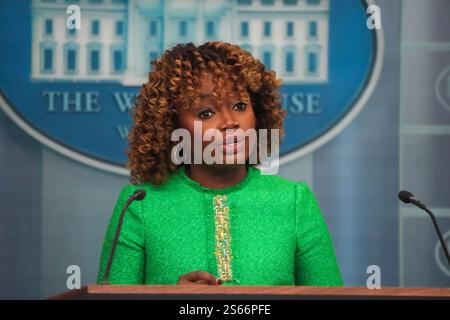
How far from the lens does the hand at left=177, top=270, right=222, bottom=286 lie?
3.24 m

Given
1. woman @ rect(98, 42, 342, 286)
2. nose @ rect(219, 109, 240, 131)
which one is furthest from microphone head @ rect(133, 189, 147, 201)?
nose @ rect(219, 109, 240, 131)

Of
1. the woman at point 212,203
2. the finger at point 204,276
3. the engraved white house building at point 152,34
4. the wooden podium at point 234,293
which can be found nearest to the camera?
the wooden podium at point 234,293

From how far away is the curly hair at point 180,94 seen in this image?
138 inches

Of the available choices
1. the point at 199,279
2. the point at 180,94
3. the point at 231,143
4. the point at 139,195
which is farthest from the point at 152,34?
the point at 199,279

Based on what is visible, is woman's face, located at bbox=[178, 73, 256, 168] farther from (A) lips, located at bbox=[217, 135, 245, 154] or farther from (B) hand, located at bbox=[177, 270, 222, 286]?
(B) hand, located at bbox=[177, 270, 222, 286]

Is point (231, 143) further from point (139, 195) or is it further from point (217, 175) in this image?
point (139, 195)

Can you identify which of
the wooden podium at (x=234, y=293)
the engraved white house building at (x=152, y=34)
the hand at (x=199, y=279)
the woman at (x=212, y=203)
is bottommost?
the hand at (x=199, y=279)

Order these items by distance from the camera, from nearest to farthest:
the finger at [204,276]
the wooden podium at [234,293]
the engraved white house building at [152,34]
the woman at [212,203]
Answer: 1. the wooden podium at [234,293]
2. the finger at [204,276]
3. the woman at [212,203]
4. the engraved white house building at [152,34]

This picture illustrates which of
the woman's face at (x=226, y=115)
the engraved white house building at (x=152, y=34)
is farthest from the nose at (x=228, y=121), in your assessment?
the engraved white house building at (x=152, y=34)

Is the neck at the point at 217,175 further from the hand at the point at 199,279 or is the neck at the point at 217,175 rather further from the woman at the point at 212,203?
the hand at the point at 199,279

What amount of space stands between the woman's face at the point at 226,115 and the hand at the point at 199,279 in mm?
392

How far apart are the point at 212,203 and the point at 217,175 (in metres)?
0.09
